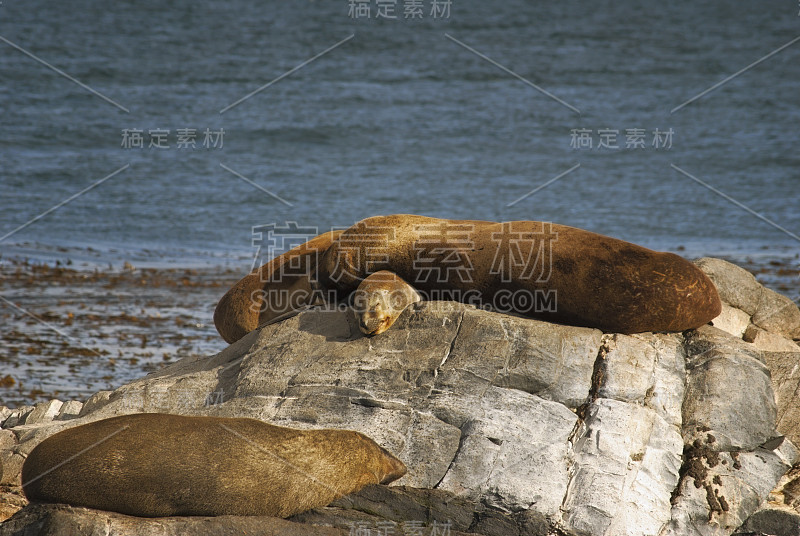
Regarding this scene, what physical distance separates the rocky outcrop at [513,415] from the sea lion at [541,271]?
192 millimetres

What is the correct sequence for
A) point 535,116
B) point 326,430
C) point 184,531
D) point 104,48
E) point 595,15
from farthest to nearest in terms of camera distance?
point 595,15 → point 104,48 → point 535,116 → point 326,430 → point 184,531

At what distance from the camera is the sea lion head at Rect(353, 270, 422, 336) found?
611 cm

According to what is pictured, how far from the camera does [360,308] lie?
6148 millimetres

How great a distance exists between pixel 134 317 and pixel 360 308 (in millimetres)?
6556

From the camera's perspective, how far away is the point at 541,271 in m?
6.23

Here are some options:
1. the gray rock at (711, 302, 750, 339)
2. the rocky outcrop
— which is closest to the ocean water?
the gray rock at (711, 302, 750, 339)

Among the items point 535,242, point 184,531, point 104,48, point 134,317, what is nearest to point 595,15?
point 104,48

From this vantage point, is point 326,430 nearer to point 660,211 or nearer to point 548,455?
point 548,455

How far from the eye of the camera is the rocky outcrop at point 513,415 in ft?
16.4

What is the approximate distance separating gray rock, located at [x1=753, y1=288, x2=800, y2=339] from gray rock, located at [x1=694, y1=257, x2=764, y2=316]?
0.08 m
